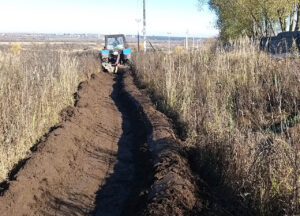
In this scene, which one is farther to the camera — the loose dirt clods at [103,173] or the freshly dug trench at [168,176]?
the loose dirt clods at [103,173]

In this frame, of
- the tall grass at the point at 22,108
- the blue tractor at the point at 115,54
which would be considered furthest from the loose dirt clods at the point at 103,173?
the blue tractor at the point at 115,54

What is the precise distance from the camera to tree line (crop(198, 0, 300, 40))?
64.6ft

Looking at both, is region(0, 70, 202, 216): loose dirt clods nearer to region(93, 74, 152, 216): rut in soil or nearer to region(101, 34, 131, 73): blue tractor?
region(93, 74, 152, 216): rut in soil

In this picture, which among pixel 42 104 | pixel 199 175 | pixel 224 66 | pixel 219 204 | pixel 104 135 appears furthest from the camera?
pixel 224 66

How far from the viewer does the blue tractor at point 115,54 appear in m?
19.6

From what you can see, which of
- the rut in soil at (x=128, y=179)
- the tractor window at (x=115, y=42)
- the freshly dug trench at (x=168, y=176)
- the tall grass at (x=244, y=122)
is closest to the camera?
the tall grass at (x=244, y=122)

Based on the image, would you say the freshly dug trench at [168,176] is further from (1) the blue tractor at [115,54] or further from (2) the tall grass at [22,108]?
(1) the blue tractor at [115,54]

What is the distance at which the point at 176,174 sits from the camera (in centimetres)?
461

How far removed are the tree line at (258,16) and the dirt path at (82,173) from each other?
12902mm

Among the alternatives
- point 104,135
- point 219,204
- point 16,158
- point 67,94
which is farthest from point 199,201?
point 67,94

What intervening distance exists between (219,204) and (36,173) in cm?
283

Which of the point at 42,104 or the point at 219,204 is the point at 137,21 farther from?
the point at 219,204

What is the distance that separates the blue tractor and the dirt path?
11.1m

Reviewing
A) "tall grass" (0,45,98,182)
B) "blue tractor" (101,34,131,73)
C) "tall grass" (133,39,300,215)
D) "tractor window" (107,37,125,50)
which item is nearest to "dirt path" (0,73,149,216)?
"tall grass" (0,45,98,182)
